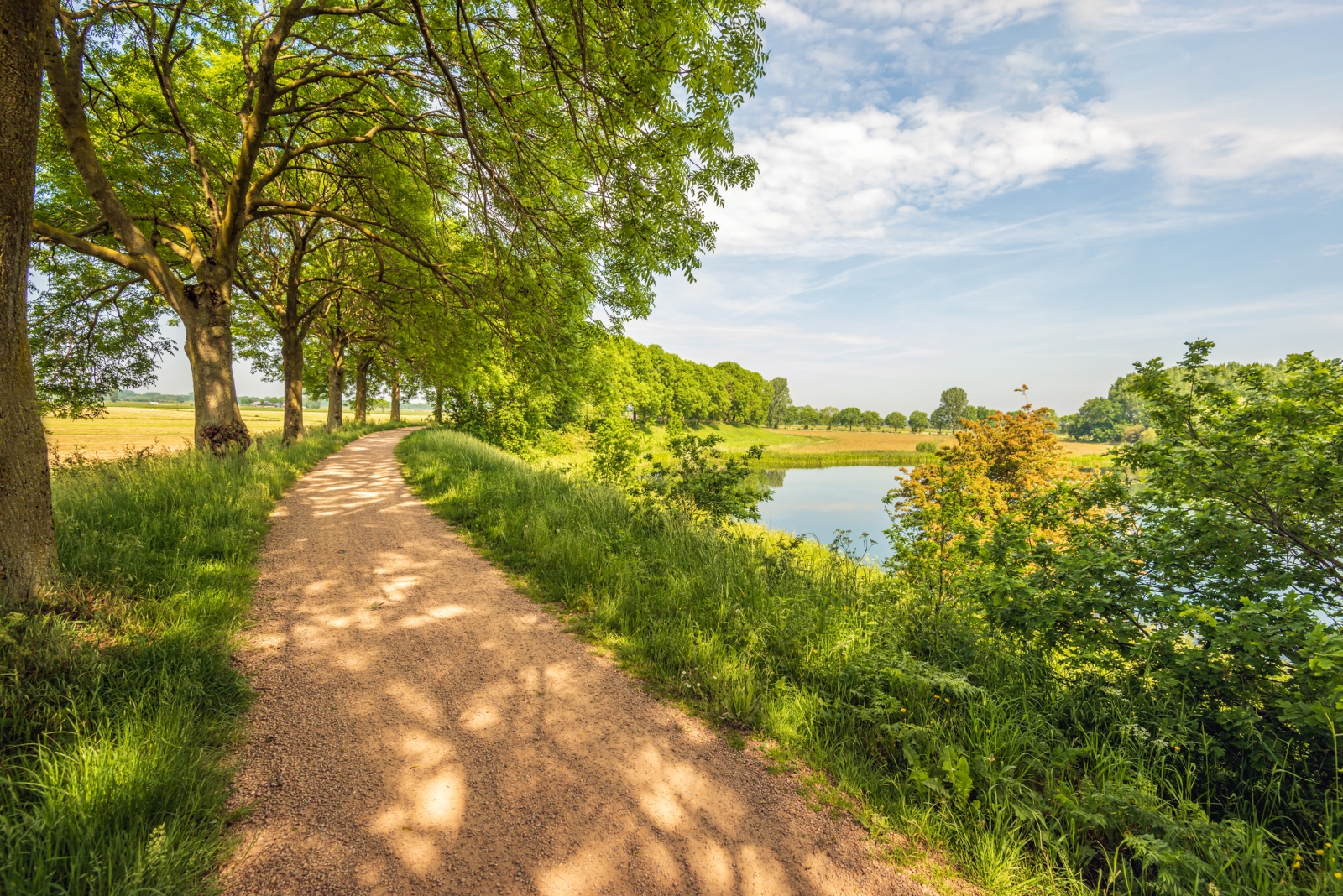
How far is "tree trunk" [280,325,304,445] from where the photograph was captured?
15562mm

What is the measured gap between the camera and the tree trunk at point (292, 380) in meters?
15.6

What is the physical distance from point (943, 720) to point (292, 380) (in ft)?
66.0

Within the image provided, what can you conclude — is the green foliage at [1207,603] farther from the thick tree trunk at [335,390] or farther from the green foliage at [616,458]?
the thick tree trunk at [335,390]

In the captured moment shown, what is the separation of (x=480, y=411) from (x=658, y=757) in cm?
2263

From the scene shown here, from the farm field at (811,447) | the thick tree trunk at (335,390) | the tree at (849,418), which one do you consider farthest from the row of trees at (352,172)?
the tree at (849,418)

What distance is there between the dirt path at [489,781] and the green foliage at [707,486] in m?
3.83

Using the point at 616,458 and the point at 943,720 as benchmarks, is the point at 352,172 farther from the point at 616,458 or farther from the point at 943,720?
the point at 943,720

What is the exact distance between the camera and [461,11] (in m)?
4.06

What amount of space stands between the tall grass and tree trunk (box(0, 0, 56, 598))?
3.76 metres

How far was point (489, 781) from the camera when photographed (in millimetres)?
2664

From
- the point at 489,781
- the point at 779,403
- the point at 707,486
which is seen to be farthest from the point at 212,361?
the point at 779,403

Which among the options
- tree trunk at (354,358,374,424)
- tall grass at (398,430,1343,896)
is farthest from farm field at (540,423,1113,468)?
tall grass at (398,430,1343,896)

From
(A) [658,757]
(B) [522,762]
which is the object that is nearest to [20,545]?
(B) [522,762]

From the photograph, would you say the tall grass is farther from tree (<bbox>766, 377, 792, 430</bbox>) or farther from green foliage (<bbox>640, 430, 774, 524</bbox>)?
tree (<bbox>766, 377, 792, 430</bbox>)
